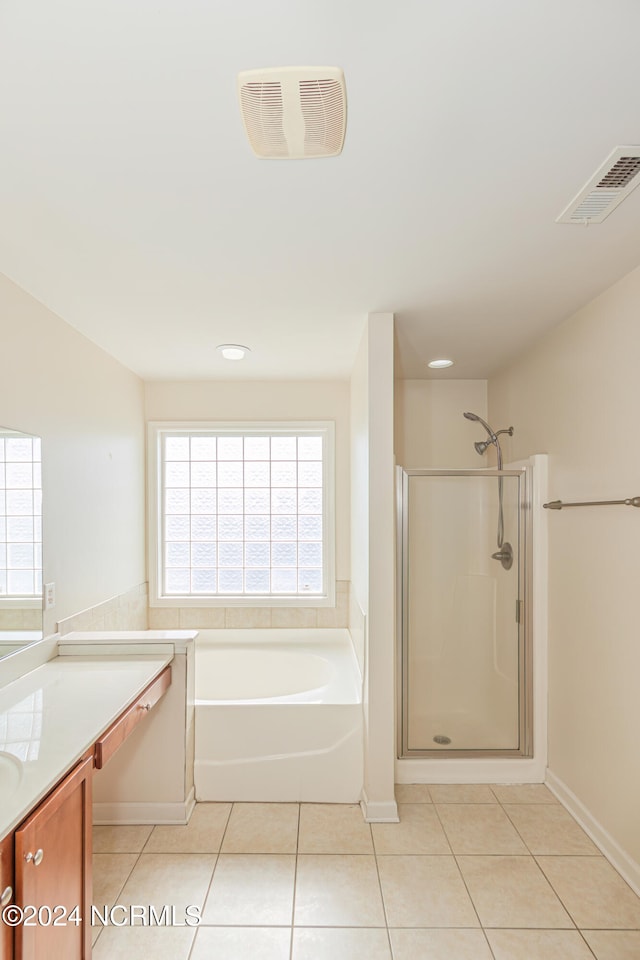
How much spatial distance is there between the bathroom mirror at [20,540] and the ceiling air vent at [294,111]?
1.58m

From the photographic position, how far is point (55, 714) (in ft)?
6.30

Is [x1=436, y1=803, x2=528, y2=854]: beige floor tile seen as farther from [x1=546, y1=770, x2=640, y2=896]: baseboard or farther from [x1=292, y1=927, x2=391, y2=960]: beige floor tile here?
[x1=292, y1=927, x2=391, y2=960]: beige floor tile

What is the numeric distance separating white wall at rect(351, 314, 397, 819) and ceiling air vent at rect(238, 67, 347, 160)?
1380 millimetres

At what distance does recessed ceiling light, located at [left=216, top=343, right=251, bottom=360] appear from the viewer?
325cm

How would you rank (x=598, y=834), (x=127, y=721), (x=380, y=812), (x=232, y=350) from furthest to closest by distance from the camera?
(x=232, y=350), (x=380, y=812), (x=598, y=834), (x=127, y=721)

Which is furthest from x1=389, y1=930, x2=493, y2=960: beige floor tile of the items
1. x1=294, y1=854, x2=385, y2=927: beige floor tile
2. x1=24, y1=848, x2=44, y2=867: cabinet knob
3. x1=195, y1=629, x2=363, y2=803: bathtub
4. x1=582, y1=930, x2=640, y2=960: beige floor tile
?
x1=24, y1=848, x2=44, y2=867: cabinet knob

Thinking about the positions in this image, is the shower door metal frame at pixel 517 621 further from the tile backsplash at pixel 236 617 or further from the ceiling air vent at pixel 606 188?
the ceiling air vent at pixel 606 188

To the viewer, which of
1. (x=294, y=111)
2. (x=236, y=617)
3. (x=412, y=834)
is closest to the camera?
(x=294, y=111)

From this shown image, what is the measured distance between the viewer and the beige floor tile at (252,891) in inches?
Result: 81.3

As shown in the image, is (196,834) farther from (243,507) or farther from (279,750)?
(243,507)

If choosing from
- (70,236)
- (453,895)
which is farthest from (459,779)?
(70,236)

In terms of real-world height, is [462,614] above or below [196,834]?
above

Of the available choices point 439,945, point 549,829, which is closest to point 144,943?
point 439,945

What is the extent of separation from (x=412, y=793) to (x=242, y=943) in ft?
4.10
